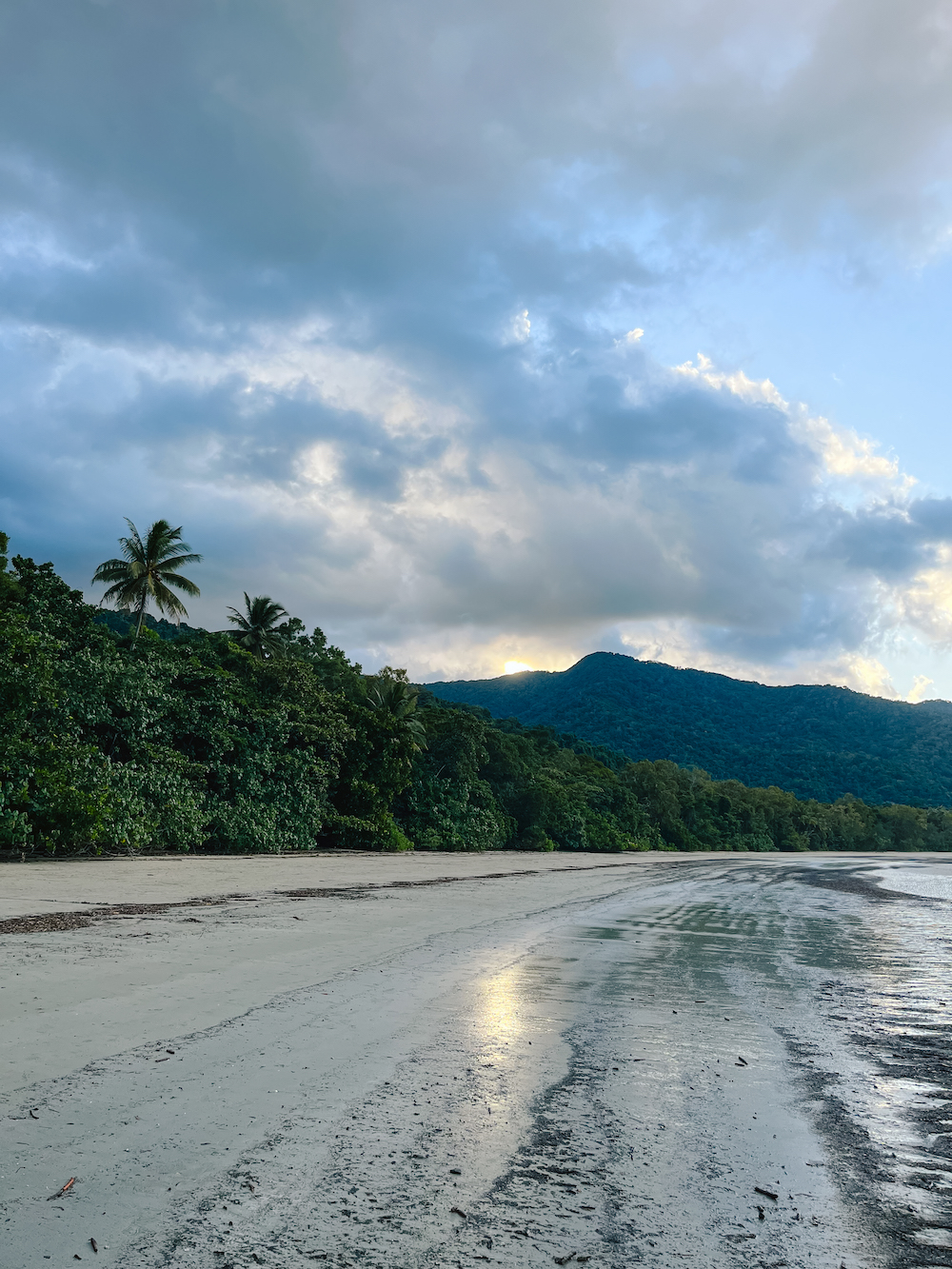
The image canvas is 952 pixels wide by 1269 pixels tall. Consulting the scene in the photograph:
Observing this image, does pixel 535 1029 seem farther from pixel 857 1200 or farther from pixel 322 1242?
pixel 322 1242

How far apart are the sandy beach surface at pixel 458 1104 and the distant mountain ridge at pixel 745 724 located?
11275 cm

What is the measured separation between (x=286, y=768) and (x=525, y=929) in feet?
63.5

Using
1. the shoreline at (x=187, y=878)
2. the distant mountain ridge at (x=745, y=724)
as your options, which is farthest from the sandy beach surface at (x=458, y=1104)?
the distant mountain ridge at (x=745, y=724)

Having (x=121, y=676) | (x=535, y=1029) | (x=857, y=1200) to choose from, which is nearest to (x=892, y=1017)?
(x=535, y=1029)

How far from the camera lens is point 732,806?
245ft

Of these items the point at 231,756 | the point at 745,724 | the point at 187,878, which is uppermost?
the point at 745,724

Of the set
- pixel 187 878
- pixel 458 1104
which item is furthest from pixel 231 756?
pixel 458 1104

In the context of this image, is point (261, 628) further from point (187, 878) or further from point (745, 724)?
point (745, 724)

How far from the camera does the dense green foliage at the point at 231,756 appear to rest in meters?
18.7

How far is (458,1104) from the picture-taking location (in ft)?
11.9

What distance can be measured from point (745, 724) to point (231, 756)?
127 meters

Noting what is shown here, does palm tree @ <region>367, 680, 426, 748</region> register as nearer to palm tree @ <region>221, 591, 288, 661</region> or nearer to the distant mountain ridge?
palm tree @ <region>221, 591, 288, 661</region>

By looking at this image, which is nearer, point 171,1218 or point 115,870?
point 171,1218

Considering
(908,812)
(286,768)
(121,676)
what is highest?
(121,676)
